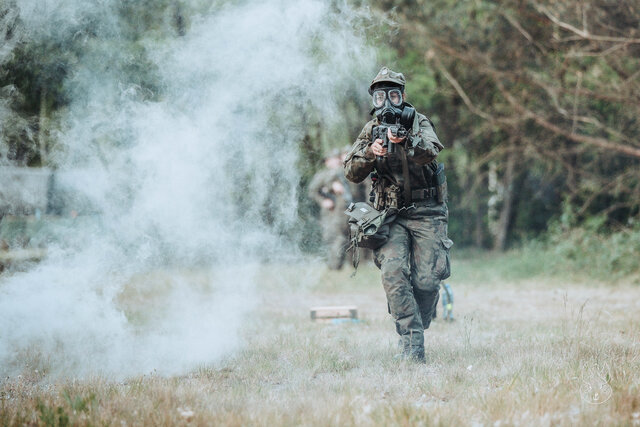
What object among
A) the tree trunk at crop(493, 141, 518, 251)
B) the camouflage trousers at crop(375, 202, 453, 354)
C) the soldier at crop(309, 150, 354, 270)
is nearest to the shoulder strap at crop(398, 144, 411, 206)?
the camouflage trousers at crop(375, 202, 453, 354)

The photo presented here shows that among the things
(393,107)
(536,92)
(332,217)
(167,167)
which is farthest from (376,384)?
(536,92)

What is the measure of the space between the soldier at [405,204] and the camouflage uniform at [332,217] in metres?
9.33

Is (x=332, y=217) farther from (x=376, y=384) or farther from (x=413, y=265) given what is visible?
(x=376, y=384)

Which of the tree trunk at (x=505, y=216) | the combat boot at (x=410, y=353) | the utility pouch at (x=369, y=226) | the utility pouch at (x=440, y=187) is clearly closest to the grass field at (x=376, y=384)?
the combat boot at (x=410, y=353)

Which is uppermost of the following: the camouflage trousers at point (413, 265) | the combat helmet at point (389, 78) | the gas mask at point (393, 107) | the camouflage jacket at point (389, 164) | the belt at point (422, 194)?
the combat helmet at point (389, 78)

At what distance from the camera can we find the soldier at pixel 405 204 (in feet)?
17.4

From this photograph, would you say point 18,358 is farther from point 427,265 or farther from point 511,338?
point 511,338

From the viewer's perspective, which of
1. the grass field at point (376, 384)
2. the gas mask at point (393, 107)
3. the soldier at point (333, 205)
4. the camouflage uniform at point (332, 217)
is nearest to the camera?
the grass field at point (376, 384)

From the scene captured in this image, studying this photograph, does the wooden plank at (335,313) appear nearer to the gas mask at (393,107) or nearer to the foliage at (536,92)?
the gas mask at (393,107)

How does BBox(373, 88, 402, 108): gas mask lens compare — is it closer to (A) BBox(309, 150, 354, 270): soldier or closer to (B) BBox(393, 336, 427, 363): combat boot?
(B) BBox(393, 336, 427, 363): combat boot

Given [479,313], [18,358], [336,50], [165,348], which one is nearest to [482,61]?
[336,50]

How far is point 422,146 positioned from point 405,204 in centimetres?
72

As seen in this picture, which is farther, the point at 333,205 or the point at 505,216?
the point at 505,216

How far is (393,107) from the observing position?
17.3 ft
